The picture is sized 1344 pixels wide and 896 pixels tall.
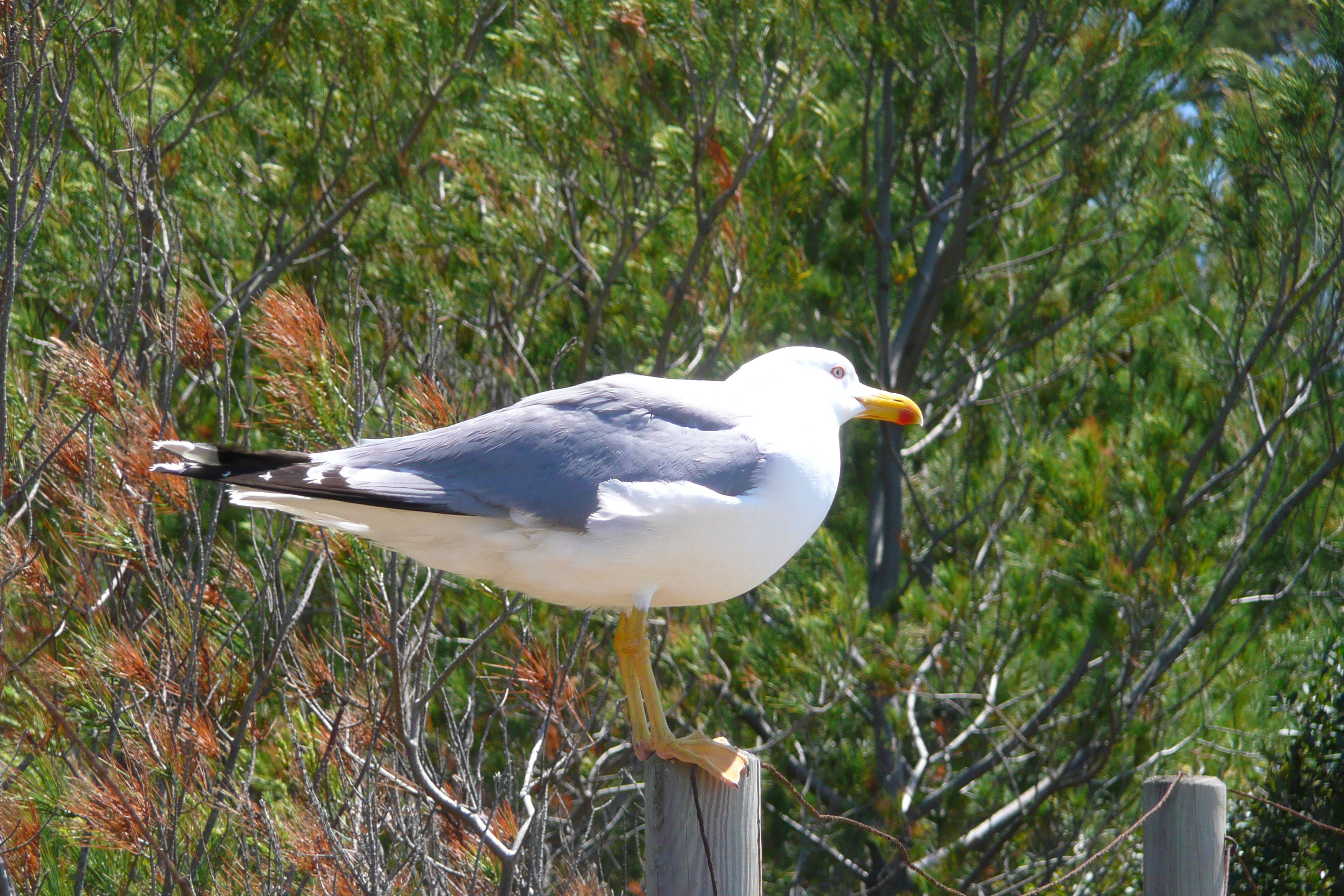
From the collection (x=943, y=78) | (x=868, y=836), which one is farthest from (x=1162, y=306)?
(x=868, y=836)

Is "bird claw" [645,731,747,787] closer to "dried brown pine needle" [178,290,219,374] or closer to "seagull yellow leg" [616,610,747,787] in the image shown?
"seagull yellow leg" [616,610,747,787]

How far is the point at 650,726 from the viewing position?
2174 mm

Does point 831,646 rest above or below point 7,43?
below

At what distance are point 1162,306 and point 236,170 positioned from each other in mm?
3901

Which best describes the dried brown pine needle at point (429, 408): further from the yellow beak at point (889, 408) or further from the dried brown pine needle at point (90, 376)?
the yellow beak at point (889, 408)

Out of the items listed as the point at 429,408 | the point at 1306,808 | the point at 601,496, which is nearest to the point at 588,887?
the point at 601,496

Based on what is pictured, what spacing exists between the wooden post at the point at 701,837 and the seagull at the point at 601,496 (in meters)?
0.04

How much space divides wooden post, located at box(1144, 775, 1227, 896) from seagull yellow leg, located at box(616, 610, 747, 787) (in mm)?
754

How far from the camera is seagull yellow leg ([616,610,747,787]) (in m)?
1.97

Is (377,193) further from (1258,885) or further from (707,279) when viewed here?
(1258,885)

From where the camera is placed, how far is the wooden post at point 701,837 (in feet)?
5.98

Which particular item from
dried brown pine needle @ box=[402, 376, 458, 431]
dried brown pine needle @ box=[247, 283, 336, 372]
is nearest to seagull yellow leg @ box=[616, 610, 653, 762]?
dried brown pine needle @ box=[402, 376, 458, 431]

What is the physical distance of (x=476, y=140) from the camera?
4.28 meters

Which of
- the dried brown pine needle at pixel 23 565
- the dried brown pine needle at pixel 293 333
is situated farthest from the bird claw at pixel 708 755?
the dried brown pine needle at pixel 23 565
